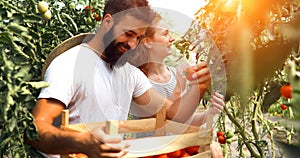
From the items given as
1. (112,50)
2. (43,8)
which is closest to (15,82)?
(43,8)

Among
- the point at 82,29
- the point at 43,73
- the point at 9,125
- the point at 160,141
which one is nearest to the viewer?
the point at 9,125

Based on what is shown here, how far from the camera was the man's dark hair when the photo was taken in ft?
4.46

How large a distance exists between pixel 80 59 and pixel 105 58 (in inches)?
5.4

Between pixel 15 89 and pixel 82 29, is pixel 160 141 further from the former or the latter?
pixel 82 29

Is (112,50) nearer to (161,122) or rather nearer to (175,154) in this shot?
(161,122)

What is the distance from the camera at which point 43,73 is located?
120 centimetres

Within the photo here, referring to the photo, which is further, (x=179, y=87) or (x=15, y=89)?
(x=179, y=87)

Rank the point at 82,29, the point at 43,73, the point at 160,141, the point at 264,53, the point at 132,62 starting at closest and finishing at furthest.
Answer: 1. the point at 264,53
2. the point at 160,141
3. the point at 43,73
4. the point at 132,62
5. the point at 82,29

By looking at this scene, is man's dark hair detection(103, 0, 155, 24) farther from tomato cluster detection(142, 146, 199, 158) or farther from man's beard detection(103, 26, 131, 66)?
tomato cluster detection(142, 146, 199, 158)

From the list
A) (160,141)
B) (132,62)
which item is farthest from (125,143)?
(132,62)

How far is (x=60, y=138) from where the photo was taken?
0.96m

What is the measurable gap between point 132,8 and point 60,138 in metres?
0.56

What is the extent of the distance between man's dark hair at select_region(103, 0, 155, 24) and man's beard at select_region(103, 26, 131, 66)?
0.09m

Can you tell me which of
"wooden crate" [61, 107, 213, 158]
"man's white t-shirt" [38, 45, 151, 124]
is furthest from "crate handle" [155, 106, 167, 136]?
"man's white t-shirt" [38, 45, 151, 124]
